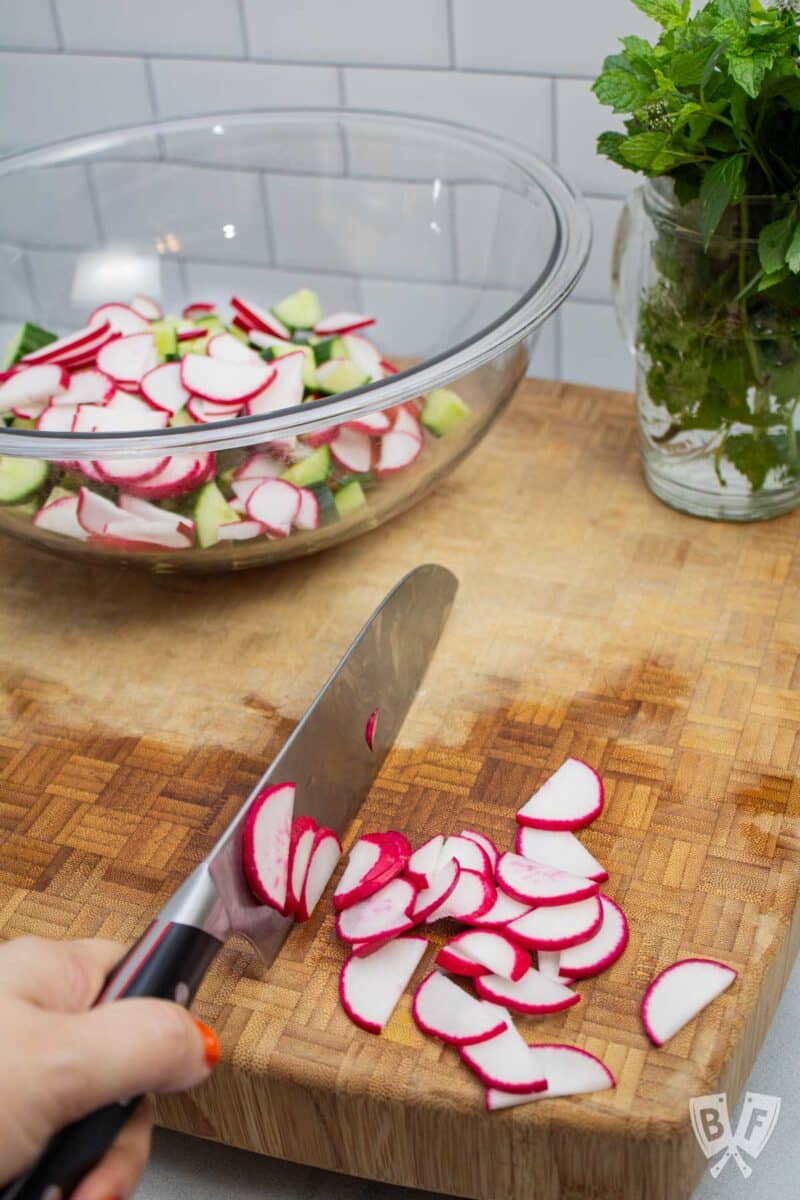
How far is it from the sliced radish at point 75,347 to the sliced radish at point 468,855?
60 centimetres

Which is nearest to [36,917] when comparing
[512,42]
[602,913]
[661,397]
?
[602,913]

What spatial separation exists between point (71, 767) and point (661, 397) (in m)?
0.60

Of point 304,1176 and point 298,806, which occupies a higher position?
point 298,806

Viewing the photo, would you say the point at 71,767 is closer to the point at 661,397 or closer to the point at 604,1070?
the point at 604,1070

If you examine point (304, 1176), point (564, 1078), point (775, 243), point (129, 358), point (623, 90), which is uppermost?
point (623, 90)

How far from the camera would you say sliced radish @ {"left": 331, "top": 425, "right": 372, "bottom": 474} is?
1.03m

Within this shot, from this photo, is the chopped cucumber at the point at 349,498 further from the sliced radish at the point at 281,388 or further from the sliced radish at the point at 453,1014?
the sliced radish at the point at 453,1014

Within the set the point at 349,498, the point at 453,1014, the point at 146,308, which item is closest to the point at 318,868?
the point at 453,1014

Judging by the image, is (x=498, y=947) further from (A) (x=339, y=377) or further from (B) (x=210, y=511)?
(A) (x=339, y=377)

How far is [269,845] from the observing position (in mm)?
787

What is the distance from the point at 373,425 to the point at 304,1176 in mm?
589

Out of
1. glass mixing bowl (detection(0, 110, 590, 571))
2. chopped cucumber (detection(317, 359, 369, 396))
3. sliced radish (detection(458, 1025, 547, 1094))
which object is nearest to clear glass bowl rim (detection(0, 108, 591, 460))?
glass mixing bowl (detection(0, 110, 590, 571))

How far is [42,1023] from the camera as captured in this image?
1.94ft

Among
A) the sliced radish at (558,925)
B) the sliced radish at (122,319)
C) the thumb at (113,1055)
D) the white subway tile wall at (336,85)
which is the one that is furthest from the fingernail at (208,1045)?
the white subway tile wall at (336,85)
